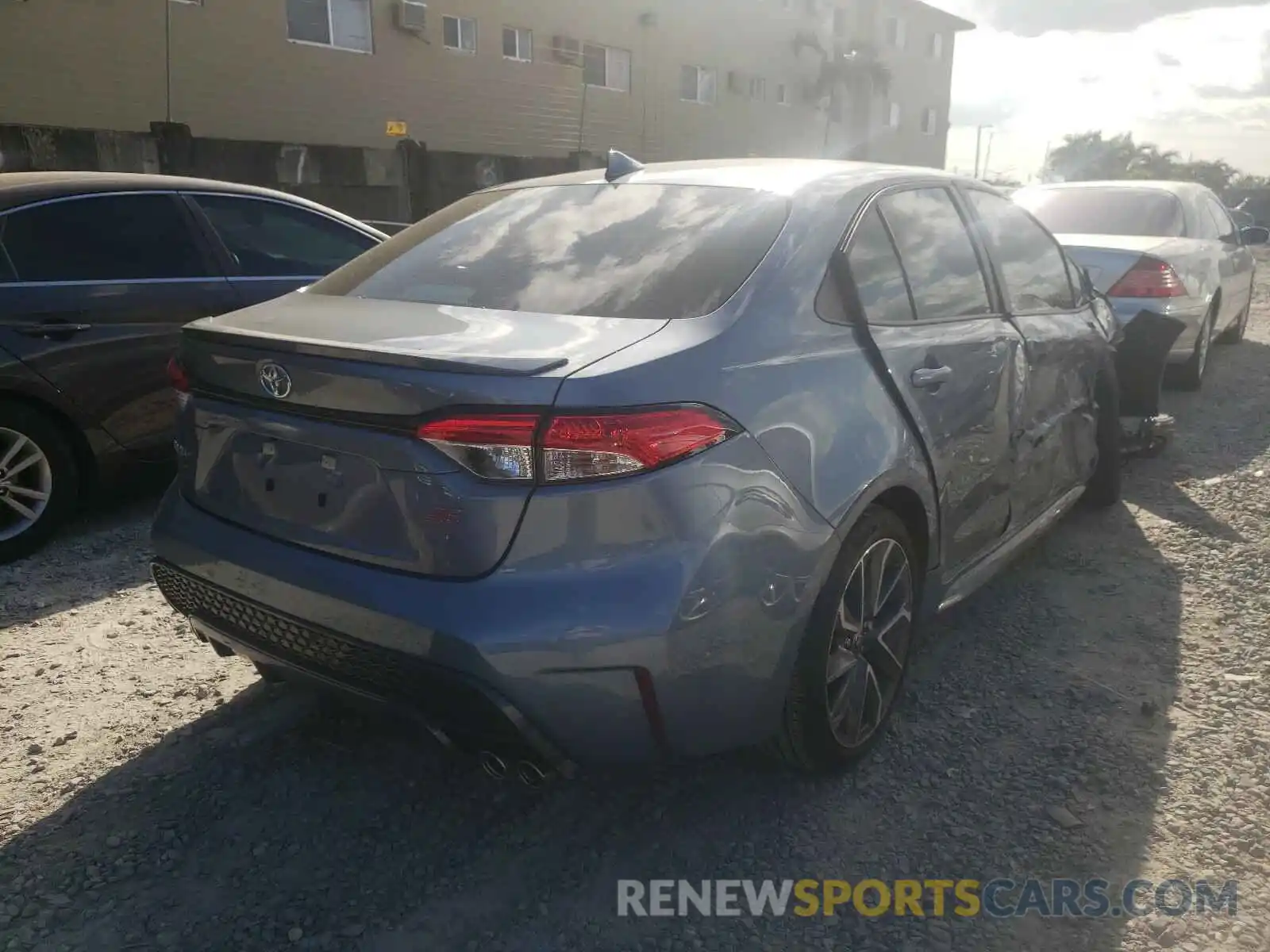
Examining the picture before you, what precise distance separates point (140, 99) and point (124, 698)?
14069 millimetres

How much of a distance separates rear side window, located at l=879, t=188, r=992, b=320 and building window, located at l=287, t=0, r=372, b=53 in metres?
15.6

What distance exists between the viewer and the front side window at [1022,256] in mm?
3613

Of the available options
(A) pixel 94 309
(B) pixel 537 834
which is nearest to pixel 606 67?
(A) pixel 94 309

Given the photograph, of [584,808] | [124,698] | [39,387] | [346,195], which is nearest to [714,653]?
[584,808]

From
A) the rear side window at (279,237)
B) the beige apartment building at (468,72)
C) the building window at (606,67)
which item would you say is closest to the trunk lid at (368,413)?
the rear side window at (279,237)

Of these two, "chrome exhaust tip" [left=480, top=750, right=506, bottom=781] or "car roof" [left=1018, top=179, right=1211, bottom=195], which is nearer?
"chrome exhaust tip" [left=480, top=750, right=506, bottom=781]

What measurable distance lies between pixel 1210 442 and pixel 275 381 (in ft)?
19.4

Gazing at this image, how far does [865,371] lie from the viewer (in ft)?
8.64

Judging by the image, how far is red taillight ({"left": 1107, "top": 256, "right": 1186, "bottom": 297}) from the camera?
6.68m

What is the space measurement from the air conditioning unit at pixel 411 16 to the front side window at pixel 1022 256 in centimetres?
1596

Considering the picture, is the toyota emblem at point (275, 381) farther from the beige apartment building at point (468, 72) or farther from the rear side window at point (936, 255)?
the beige apartment building at point (468, 72)

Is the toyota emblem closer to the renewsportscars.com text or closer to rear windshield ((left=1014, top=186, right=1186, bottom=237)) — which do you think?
A: the renewsportscars.com text

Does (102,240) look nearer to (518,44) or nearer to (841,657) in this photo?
(841,657)

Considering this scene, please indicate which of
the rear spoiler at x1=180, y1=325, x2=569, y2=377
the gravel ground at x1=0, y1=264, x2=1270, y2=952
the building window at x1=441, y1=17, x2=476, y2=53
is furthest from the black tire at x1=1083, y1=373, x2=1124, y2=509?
the building window at x1=441, y1=17, x2=476, y2=53
